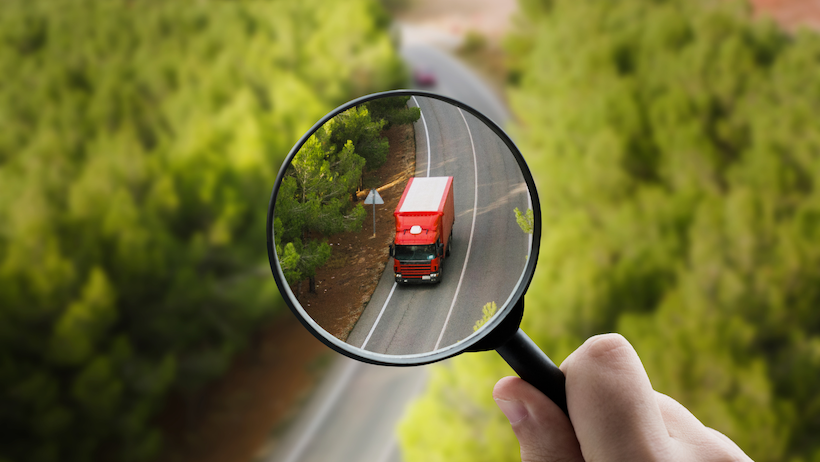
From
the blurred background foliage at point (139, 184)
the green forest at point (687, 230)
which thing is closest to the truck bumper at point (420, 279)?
the green forest at point (687, 230)

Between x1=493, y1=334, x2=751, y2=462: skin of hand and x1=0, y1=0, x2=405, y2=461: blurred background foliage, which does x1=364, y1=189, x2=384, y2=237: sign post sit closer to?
x1=493, y1=334, x2=751, y2=462: skin of hand

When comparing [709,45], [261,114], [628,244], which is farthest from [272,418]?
[709,45]

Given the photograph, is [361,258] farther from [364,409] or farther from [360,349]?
[364,409]

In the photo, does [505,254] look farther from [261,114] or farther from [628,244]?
[261,114]

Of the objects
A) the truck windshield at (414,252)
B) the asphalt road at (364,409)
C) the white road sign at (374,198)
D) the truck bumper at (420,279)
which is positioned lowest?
the asphalt road at (364,409)

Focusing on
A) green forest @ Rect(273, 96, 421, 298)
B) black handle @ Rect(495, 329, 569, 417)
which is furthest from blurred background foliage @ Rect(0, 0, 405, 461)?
black handle @ Rect(495, 329, 569, 417)

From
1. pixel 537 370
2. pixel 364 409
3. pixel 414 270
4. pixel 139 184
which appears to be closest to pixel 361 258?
pixel 414 270

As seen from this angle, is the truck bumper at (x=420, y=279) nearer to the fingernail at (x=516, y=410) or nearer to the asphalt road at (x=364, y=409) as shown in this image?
the fingernail at (x=516, y=410)

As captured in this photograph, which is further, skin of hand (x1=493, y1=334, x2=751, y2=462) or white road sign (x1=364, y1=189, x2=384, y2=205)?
white road sign (x1=364, y1=189, x2=384, y2=205)
